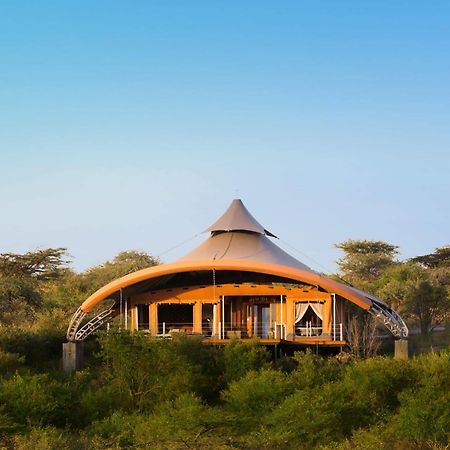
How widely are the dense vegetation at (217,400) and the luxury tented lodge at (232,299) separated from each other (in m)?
2.52

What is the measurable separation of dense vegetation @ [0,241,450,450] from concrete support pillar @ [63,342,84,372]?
2.70ft

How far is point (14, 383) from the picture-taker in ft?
68.9

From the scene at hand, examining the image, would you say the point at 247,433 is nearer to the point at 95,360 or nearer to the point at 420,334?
the point at 95,360

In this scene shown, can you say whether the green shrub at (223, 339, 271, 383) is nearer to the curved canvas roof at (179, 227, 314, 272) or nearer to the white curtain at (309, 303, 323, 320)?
the curved canvas roof at (179, 227, 314, 272)

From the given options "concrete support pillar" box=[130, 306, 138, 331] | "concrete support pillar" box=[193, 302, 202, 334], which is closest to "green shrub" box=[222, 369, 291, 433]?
"concrete support pillar" box=[193, 302, 202, 334]

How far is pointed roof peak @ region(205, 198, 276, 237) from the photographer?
3206 cm

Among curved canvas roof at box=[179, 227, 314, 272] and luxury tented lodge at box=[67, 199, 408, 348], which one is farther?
curved canvas roof at box=[179, 227, 314, 272]

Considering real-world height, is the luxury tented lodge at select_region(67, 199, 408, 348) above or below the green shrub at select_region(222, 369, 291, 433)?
above

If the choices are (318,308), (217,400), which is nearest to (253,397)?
(217,400)

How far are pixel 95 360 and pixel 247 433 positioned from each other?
34.5 ft

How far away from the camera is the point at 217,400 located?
22578 millimetres

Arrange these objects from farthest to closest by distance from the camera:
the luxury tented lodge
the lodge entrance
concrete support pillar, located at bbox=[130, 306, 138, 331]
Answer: concrete support pillar, located at bbox=[130, 306, 138, 331] < the lodge entrance < the luxury tented lodge

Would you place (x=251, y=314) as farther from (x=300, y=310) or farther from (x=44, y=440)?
(x=44, y=440)

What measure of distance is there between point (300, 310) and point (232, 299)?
8.60ft
